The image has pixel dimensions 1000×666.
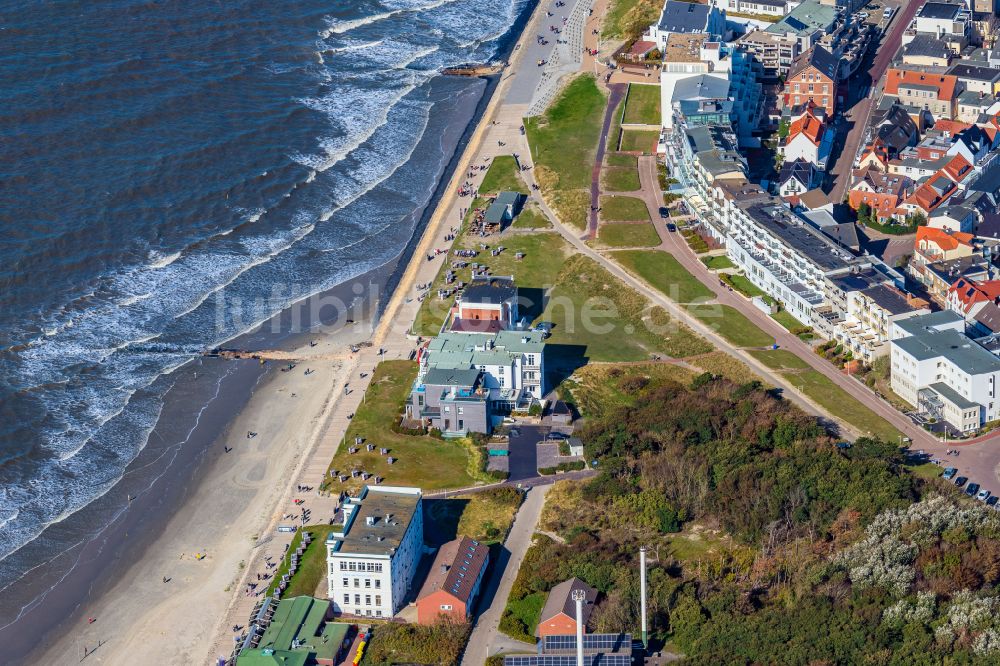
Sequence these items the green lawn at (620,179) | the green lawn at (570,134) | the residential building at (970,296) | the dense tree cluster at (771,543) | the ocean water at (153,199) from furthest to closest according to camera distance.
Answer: the green lawn at (570,134) → the green lawn at (620,179) → the residential building at (970,296) → the ocean water at (153,199) → the dense tree cluster at (771,543)

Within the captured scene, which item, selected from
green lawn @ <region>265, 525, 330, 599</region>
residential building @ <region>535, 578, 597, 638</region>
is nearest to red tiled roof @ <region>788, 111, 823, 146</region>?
residential building @ <region>535, 578, 597, 638</region>

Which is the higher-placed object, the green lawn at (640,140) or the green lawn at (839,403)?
the green lawn at (640,140)

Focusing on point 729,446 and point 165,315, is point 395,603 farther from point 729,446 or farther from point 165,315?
point 165,315

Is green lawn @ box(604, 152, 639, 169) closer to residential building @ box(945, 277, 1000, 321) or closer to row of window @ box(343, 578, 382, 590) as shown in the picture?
residential building @ box(945, 277, 1000, 321)

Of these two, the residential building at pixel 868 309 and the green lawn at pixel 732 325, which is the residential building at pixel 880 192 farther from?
the green lawn at pixel 732 325

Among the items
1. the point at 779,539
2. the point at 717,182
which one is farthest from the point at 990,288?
the point at 779,539

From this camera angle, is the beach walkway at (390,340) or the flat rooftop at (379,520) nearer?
the flat rooftop at (379,520)

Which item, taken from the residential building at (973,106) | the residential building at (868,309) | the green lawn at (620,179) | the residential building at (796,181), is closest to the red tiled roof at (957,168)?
the residential building at (973,106)
